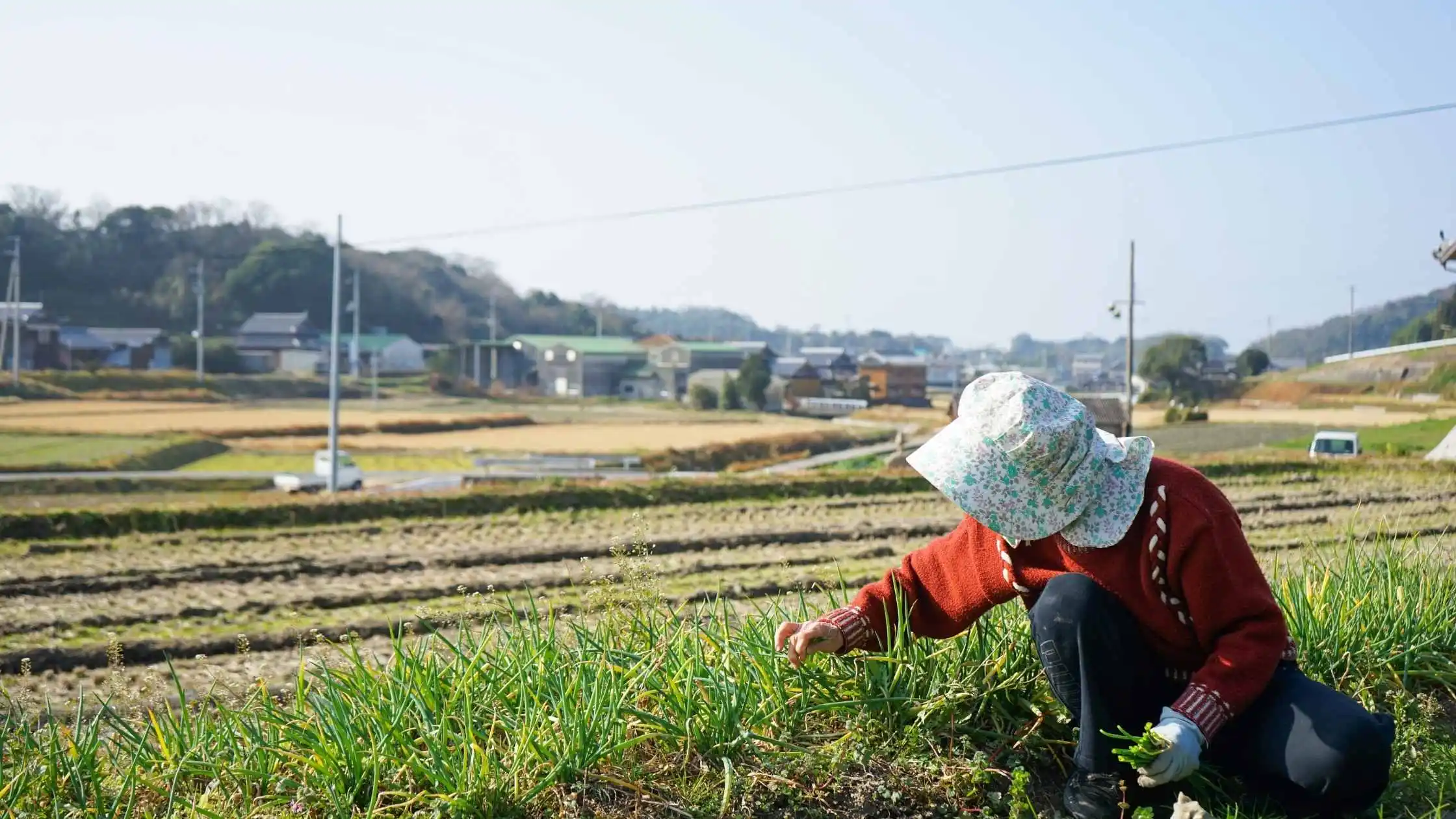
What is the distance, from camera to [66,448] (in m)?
22.9

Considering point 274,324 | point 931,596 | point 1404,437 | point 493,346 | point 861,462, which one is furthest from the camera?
point 493,346

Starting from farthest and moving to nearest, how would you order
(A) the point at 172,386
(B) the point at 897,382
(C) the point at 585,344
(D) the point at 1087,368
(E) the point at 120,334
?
1. (C) the point at 585,344
2. (B) the point at 897,382
3. (D) the point at 1087,368
4. (E) the point at 120,334
5. (A) the point at 172,386

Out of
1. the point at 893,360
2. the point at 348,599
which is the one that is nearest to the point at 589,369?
the point at 893,360

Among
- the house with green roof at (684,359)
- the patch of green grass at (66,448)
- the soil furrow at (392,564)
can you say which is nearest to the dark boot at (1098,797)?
the soil furrow at (392,564)

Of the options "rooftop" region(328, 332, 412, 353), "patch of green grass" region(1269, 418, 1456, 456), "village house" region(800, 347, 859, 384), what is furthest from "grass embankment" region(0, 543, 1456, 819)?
"village house" region(800, 347, 859, 384)

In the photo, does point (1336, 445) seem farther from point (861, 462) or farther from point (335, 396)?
point (335, 396)

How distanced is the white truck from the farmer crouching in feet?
70.2

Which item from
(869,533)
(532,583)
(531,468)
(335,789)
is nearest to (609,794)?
(335,789)

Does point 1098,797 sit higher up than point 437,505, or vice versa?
point 1098,797

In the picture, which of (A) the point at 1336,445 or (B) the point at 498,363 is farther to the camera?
(B) the point at 498,363

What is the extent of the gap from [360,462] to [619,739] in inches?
975

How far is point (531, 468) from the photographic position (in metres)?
23.7

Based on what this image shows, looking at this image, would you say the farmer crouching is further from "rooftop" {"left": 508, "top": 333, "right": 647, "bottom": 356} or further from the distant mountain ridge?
"rooftop" {"left": 508, "top": 333, "right": 647, "bottom": 356}

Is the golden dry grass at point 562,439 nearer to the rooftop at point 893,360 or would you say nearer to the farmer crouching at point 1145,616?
the rooftop at point 893,360
